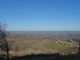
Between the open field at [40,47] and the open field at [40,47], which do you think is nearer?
the open field at [40,47]

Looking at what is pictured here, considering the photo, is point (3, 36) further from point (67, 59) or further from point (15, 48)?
point (15, 48)

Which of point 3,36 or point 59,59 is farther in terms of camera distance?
point 3,36

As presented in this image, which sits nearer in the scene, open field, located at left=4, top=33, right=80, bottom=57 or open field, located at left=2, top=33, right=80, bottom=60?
open field, located at left=2, top=33, right=80, bottom=60

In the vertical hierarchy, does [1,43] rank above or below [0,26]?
below

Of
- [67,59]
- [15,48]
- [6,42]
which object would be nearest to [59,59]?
[67,59]

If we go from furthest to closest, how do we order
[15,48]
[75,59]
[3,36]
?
[15,48] → [3,36] → [75,59]

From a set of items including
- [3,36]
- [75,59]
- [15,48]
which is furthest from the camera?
[15,48]

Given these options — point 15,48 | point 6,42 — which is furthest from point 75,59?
point 15,48

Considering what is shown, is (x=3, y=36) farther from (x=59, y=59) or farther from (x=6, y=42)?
(x=59, y=59)

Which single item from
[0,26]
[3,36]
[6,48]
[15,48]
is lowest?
[15,48]
